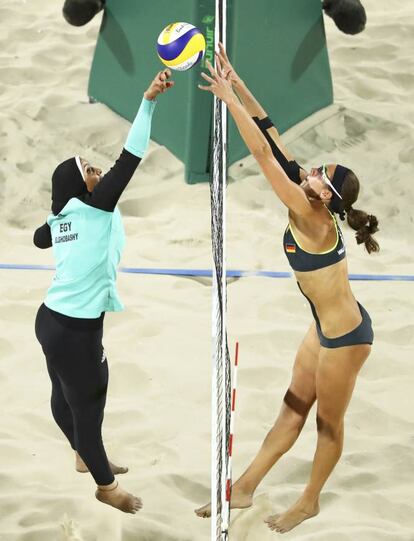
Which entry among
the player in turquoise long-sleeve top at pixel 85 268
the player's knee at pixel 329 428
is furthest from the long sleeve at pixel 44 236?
the player's knee at pixel 329 428

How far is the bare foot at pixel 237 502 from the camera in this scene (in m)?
4.31

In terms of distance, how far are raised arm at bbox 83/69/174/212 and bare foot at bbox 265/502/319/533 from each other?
148 cm

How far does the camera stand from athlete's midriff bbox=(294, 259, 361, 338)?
3.93 meters

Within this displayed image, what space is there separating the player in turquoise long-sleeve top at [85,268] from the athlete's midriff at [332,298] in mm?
753

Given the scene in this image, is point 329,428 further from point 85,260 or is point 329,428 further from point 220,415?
point 85,260

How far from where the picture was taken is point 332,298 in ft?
13.0

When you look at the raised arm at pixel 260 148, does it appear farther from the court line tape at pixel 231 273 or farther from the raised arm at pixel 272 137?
the court line tape at pixel 231 273

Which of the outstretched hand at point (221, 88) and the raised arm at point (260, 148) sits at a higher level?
the outstretched hand at point (221, 88)

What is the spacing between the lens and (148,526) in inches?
166

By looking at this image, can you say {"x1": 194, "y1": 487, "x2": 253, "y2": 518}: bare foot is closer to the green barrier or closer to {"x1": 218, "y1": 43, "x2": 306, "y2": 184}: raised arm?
{"x1": 218, "y1": 43, "x2": 306, "y2": 184}: raised arm

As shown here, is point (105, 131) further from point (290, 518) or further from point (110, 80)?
point (290, 518)

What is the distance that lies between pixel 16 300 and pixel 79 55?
340cm

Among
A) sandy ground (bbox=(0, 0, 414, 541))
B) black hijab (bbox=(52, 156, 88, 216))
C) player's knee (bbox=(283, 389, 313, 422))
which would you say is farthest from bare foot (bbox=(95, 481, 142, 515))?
black hijab (bbox=(52, 156, 88, 216))

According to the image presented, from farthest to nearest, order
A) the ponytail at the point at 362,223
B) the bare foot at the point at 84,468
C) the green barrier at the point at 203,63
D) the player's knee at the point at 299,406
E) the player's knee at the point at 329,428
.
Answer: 1. the green barrier at the point at 203,63
2. the bare foot at the point at 84,468
3. the player's knee at the point at 299,406
4. the player's knee at the point at 329,428
5. the ponytail at the point at 362,223
